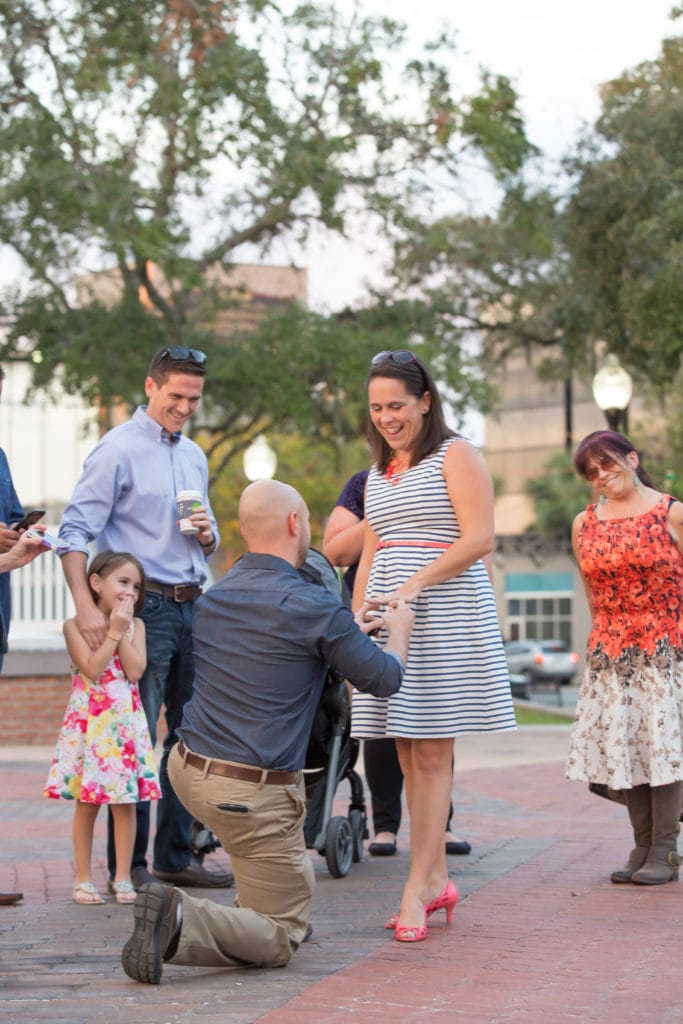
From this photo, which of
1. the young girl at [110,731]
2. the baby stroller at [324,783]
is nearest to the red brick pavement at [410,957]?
the baby stroller at [324,783]

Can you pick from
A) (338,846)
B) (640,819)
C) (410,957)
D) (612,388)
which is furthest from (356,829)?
(612,388)

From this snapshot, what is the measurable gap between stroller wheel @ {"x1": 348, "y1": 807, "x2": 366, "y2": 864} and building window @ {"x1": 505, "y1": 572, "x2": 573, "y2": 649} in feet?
186

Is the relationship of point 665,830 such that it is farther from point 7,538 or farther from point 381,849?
point 7,538

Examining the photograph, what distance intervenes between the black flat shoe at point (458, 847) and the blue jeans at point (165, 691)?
150 centimetres

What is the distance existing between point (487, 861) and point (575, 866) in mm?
438

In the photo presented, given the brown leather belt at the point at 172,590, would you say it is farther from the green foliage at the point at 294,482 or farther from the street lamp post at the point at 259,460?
the green foliage at the point at 294,482

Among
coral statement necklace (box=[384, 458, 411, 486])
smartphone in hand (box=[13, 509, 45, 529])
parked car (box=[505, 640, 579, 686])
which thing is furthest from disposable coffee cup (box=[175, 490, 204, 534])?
parked car (box=[505, 640, 579, 686])

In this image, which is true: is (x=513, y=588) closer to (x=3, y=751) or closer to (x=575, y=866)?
(x=3, y=751)

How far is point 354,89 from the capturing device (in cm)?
2236

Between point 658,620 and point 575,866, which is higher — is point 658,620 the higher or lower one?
the higher one

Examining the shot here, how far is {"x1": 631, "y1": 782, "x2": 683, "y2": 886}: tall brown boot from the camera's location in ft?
21.1

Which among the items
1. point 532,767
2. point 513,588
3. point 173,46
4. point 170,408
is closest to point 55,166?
point 173,46

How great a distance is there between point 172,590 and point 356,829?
5.13 ft

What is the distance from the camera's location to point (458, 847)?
7406mm
